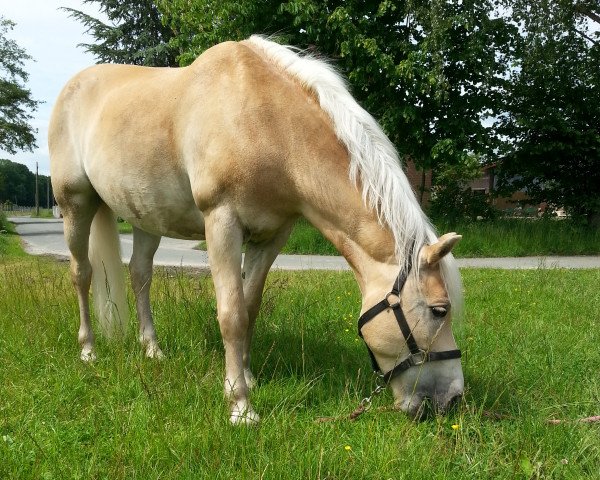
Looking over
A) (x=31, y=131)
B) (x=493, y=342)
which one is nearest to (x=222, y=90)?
(x=493, y=342)

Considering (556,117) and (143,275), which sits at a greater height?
(556,117)

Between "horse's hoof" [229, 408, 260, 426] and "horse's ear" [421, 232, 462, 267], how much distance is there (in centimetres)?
114

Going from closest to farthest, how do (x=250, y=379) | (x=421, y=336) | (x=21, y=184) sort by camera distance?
(x=421, y=336) → (x=250, y=379) → (x=21, y=184)

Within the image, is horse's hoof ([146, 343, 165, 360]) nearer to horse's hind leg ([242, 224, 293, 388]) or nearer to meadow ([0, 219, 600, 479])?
meadow ([0, 219, 600, 479])

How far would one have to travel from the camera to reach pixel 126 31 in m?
27.4

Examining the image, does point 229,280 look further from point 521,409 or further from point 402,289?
point 521,409

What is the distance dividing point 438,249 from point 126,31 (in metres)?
28.8

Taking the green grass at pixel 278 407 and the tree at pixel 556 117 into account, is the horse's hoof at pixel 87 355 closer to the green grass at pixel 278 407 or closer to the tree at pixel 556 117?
the green grass at pixel 278 407

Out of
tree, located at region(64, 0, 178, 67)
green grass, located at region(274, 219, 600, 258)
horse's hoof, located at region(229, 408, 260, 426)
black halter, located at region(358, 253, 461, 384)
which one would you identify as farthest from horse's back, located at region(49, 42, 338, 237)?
tree, located at region(64, 0, 178, 67)

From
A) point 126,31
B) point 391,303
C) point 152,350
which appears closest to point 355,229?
point 391,303

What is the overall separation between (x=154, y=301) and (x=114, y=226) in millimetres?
1022

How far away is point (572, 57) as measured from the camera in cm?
1555

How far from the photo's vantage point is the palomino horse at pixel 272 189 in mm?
2596

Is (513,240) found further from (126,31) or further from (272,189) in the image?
(126,31)
